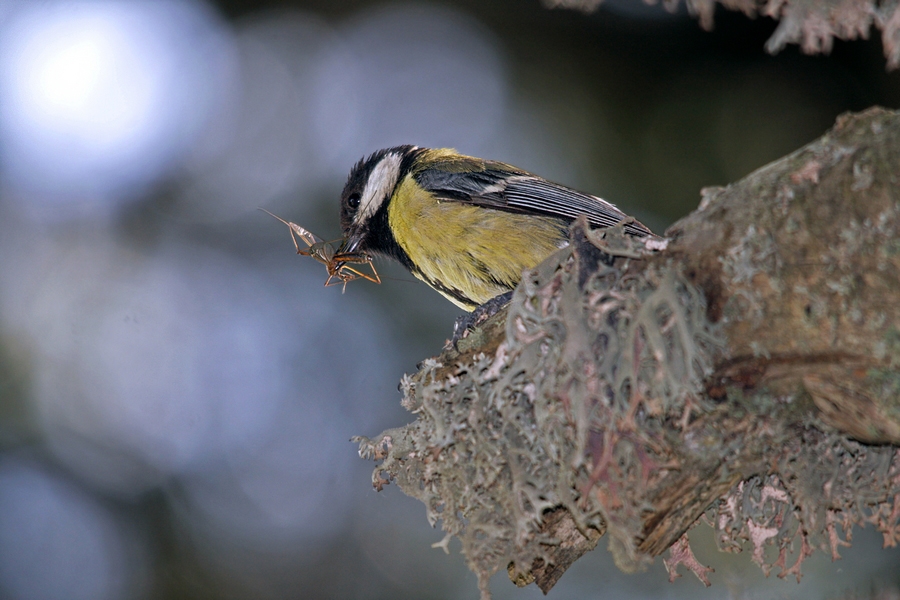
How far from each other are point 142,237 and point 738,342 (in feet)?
16.8

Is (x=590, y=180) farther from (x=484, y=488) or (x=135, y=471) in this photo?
(x=135, y=471)

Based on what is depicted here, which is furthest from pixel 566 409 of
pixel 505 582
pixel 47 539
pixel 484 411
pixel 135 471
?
pixel 47 539

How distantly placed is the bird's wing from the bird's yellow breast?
42 millimetres

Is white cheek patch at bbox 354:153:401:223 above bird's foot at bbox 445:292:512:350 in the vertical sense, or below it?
above

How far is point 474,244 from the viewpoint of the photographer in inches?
127

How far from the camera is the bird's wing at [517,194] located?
324 centimetres

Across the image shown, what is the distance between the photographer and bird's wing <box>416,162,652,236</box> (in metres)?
3.24

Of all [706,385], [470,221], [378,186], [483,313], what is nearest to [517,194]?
[470,221]

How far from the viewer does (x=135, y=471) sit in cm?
541

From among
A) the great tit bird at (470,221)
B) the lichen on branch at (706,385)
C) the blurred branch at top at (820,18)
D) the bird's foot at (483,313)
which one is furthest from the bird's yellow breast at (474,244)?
the blurred branch at top at (820,18)

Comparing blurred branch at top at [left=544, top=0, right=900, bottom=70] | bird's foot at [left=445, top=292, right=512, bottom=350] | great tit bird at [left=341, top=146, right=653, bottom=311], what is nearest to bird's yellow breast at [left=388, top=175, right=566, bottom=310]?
great tit bird at [left=341, top=146, right=653, bottom=311]

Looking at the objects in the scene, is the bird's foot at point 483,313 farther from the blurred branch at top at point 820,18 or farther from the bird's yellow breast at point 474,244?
the blurred branch at top at point 820,18

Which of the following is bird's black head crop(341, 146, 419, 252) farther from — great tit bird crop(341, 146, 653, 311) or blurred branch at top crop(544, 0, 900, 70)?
blurred branch at top crop(544, 0, 900, 70)

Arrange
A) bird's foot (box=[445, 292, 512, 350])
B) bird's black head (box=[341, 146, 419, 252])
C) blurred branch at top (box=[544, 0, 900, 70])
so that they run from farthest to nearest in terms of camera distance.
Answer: bird's black head (box=[341, 146, 419, 252]) < bird's foot (box=[445, 292, 512, 350]) < blurred branch at top (box=[544, 0, 900, 70])
